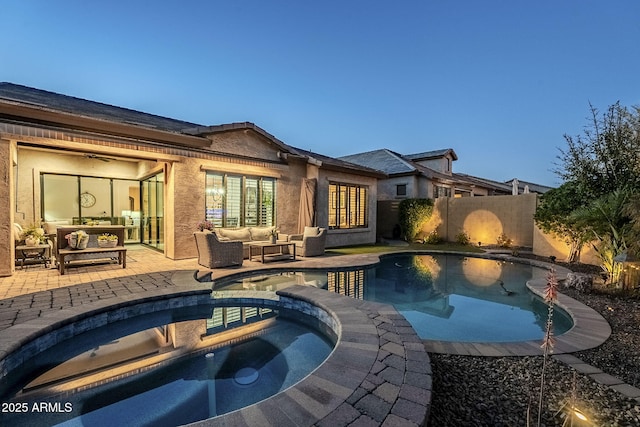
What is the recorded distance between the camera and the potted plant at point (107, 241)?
25.8 feet

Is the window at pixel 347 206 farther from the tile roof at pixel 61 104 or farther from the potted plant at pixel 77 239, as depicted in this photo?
the potted plant at pixel 77 239

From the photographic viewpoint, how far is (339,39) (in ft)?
61.4

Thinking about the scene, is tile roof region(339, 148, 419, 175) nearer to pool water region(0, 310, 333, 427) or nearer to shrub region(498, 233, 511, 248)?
shrub region(498, 233, 511, 248)

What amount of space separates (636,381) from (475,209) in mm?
12648

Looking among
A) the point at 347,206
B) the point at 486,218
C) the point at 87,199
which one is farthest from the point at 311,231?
the point at 87,199

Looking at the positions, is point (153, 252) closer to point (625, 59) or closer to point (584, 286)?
point (584, 286)

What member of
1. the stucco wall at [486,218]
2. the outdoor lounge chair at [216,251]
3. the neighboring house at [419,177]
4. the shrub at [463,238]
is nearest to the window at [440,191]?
the neighboring house at [419,177]

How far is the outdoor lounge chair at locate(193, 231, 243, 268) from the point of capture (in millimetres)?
7930

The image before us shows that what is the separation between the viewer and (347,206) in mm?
13766

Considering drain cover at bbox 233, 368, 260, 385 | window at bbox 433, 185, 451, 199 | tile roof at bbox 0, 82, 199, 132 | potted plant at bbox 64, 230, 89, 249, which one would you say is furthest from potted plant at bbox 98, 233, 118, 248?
window at bbox 433, 185, 451, 199

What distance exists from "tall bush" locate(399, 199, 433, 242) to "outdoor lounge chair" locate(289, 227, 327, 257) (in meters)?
6.89

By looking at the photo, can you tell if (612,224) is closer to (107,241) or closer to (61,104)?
(107,241)

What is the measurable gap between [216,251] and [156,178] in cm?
500

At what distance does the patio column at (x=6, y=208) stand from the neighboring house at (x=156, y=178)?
0.07 ft
